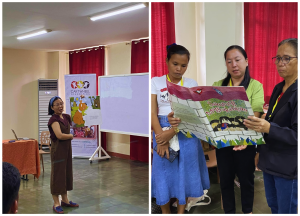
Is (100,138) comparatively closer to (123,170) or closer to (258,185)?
(123,170)

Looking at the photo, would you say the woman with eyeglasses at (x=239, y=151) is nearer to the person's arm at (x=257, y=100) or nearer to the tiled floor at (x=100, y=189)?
the person's arm at (x=257, y=100)

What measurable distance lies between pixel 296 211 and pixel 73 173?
1459mm

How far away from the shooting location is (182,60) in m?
1.91

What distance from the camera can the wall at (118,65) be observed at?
2246mm

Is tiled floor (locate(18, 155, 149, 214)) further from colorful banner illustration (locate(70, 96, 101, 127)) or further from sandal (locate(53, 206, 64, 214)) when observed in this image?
colorful banner illustration (locate(70, 96, 101, 127))

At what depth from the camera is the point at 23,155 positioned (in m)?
1.94

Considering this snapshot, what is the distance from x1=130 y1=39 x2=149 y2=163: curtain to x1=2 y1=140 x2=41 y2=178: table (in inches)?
27.4

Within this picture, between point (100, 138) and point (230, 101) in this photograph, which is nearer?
point (230, 101)

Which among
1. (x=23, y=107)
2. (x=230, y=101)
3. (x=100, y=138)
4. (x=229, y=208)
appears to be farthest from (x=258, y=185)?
(x=23, y=107)

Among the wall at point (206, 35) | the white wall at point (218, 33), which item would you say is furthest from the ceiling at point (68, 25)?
the white wall at point (218, 33)

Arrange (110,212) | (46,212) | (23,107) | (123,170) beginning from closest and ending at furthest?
(23,107), (46,212), (110,212), (123,170)

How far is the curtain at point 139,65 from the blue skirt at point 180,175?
18 centimetres

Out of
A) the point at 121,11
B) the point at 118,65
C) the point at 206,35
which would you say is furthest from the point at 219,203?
the point at 121,11

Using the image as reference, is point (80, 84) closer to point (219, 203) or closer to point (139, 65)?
point (139, 65)
